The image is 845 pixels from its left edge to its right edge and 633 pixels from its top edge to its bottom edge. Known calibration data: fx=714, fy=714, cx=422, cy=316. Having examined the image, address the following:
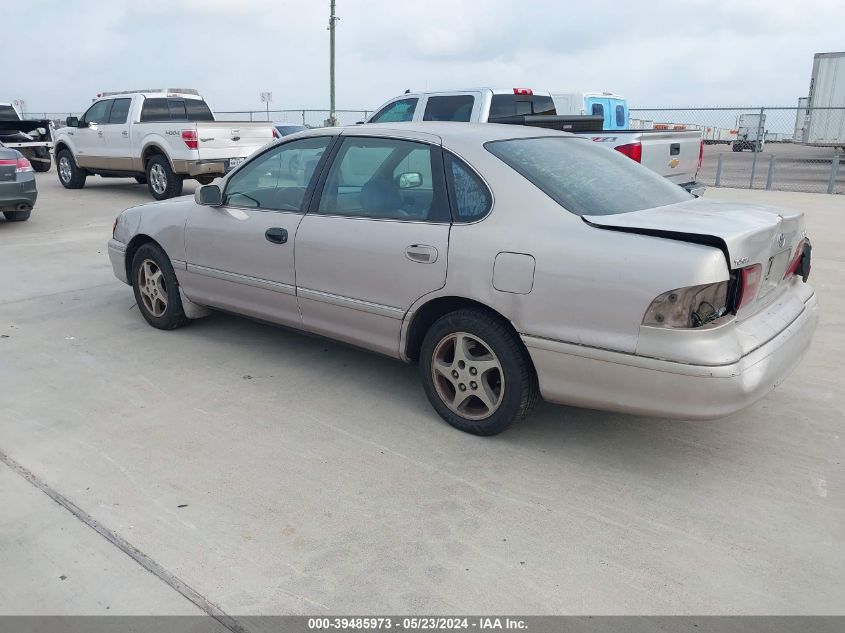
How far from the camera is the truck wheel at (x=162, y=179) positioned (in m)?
12.2

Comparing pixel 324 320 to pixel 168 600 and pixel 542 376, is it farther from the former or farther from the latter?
pixel 168 600

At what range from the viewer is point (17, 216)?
1053cm

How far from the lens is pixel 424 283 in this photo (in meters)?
3.67

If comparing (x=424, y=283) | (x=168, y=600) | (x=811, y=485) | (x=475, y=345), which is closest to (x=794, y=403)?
(x=811, y=485)

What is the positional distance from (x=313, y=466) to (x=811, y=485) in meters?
2.29

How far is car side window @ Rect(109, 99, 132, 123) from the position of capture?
13.1 meters

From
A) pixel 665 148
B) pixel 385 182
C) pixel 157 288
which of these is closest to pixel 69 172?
pixel 157 288

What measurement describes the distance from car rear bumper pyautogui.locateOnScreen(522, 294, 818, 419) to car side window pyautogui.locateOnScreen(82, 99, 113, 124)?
12.7 m

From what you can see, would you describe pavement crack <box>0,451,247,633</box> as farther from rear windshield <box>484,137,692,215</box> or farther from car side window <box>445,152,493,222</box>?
rear windshield <box>484,137,692,215</box>

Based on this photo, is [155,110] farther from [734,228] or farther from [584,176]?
[734,228]

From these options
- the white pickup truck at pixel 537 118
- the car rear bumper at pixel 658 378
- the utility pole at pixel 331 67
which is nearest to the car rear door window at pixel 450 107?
the white pickup truck at pixel 537 118

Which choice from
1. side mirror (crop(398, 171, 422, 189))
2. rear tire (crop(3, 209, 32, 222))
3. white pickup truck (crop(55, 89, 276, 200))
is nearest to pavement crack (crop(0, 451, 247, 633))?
side mirror (crop(398, 171, 422, 189))

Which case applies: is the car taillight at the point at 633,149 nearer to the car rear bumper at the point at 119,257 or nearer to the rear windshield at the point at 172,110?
the car rear bumper at the point at 119,257

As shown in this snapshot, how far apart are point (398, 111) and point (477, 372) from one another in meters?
7.73
